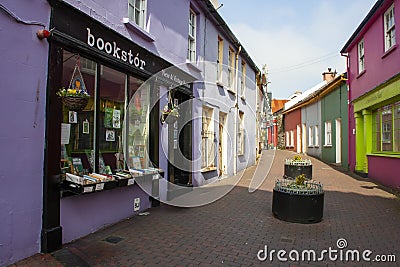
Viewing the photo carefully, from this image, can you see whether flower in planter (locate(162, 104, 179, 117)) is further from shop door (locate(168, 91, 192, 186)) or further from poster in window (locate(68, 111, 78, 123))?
poster in window (locate(68, 111, 78, 123))

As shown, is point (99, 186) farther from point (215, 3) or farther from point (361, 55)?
point (361, 55)

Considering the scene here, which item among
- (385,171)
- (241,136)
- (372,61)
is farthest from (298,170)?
(372,61)

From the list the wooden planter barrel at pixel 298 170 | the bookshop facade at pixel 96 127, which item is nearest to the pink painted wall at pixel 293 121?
the wooden planter barrel at pixel 298 170

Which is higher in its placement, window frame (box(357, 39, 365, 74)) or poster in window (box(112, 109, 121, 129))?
window frame (box(357, 39, 365, 74))

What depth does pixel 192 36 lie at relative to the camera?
30.8 ft

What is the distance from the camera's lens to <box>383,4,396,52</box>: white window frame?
33.3ft

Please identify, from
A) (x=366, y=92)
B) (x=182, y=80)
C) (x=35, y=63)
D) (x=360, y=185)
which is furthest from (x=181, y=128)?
(x=366, y=92)

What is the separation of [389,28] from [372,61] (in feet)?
5.20

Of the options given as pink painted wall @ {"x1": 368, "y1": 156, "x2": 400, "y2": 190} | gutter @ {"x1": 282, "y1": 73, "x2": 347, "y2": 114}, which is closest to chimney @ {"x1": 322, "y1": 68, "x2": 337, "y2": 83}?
gutter @ {"x1": 282, "y1": 73, "x2": 347, "y2": 114}

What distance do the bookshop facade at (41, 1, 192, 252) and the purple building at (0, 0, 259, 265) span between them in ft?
0.06

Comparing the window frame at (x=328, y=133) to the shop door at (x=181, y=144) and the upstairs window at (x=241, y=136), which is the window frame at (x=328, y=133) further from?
the shop door at (x=181, y=144)

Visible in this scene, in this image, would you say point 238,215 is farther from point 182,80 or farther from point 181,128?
point 182,80

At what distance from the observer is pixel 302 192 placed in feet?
19.8

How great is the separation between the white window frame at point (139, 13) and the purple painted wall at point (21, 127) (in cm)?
234
